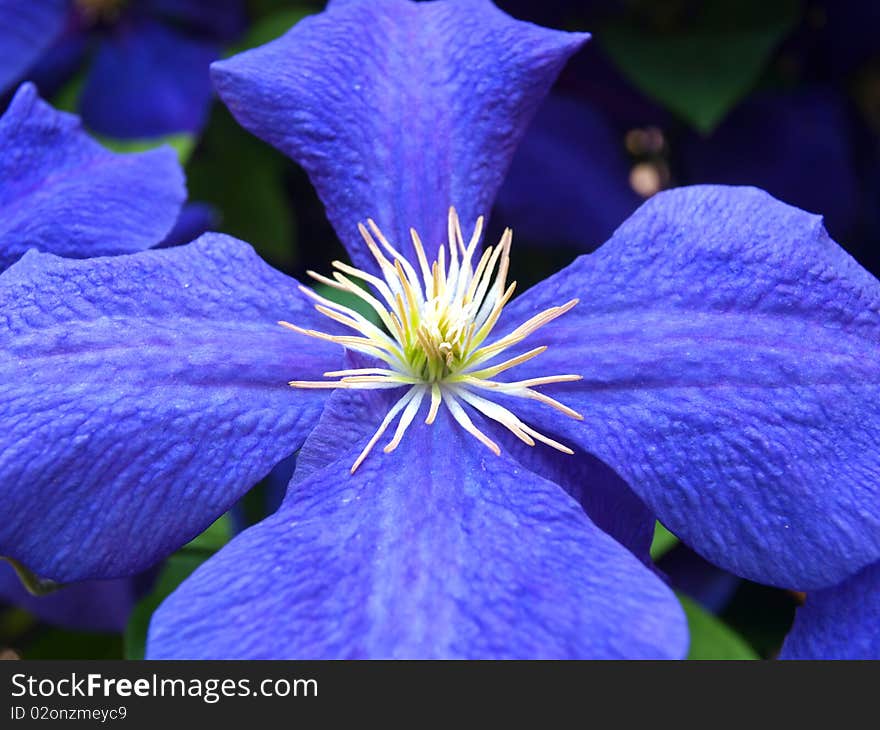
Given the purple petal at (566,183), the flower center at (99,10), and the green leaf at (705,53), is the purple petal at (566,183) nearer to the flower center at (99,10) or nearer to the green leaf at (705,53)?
the green leaf at (705,53)

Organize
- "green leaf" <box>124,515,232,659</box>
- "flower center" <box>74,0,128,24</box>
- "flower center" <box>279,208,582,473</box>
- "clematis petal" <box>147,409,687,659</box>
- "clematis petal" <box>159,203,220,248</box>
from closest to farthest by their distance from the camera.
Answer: "clematis petal" <box>147,409,687,659</box>
"flower center" <box>279,208,582,473</box>
"green leaf" <box>124,515,232,659</box>
"clematis petal" <box>159,203,220,248</box>
"flower center" <box>74,0,128,24</box>

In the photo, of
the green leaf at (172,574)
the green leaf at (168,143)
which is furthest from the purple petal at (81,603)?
the green leaf at (168,143)

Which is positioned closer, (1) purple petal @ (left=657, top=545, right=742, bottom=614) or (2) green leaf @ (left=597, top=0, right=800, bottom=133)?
(1) purple petal @ (left=657, top=545, right=742, bottom=614)

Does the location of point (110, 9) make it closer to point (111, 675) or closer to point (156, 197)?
point (156, 197)

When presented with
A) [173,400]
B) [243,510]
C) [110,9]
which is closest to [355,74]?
[173,400]

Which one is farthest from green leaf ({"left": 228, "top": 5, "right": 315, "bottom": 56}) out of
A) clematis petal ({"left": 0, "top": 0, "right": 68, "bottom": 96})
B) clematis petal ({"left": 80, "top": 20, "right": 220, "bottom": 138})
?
clematis petal ({"left": 0, "top": 0, "right": 68, "bottom": 96})

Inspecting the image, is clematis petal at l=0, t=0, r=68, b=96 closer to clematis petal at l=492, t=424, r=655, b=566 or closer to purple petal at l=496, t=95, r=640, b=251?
purple petal at l=496, t=95, r=640, b=251

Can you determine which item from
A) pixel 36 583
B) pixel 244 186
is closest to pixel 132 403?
pixel 36 583
